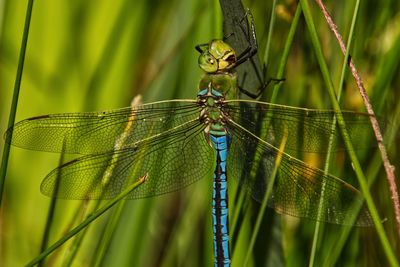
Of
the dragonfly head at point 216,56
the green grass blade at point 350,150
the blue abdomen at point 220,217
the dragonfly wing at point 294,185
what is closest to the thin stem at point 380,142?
the green grass blade at point 350,150

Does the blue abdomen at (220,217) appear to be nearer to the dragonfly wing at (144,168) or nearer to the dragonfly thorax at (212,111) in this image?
the dragonfly wing at (144,168)

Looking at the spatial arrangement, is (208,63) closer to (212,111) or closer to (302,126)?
(212,111)

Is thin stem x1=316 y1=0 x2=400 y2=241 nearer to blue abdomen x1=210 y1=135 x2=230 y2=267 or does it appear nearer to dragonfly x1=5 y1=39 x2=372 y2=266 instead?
dragonfly x1=5 y1=39 x2=372 y2=266

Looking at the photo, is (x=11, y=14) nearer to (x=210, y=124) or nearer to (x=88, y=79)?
(x=88, y=79)

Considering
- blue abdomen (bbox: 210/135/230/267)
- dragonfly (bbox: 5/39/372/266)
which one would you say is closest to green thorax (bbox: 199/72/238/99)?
A: dragonfly (bbox: 5/39/372/266)

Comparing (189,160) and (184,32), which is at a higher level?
(184,32)

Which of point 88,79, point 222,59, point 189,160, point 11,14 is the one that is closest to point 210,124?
point 189,160
